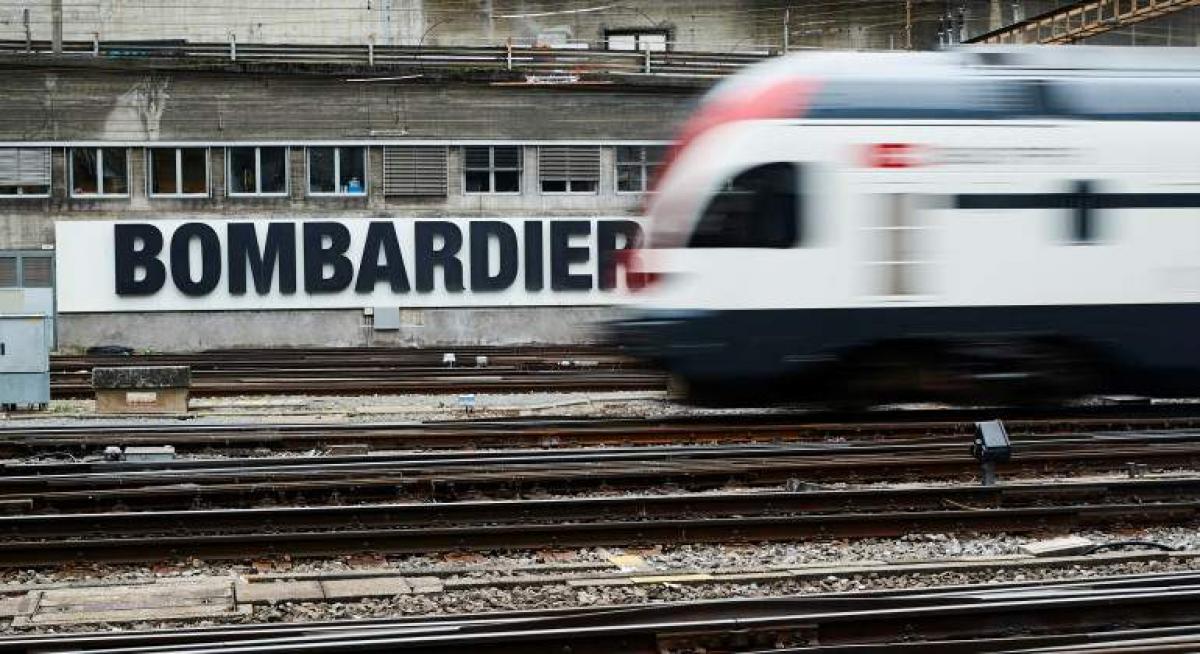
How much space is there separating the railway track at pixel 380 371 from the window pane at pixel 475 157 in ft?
16.1

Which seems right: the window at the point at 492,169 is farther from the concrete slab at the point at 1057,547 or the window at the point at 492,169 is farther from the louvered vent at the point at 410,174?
the concrete slab at the point at 1057,547

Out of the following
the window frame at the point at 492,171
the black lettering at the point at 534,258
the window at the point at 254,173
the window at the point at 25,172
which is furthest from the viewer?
the window frame at the point at 492,171

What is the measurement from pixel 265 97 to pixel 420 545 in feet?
92.8

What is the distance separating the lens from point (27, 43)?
125ft

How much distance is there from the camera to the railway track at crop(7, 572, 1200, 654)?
24.1 ft

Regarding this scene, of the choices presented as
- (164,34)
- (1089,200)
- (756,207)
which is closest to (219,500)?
(756,207)

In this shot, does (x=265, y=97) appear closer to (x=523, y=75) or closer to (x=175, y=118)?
(x=175, y=118)

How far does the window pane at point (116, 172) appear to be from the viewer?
3691 centimetres

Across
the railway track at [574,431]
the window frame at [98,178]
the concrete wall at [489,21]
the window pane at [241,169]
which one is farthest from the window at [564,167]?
the railway track at [574,431]

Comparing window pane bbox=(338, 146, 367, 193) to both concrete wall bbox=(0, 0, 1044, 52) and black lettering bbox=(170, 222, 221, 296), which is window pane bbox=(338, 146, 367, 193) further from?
concrete wall bbox=(0, 0, 1044, 52)

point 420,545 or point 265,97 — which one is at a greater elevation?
point 265,97

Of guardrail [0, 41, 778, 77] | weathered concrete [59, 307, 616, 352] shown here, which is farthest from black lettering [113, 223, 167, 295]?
guardrail [0, 41, 778, 77]

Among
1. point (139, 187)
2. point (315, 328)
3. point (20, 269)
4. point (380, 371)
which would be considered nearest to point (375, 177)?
point (315, 328)

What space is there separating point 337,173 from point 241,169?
2132 millimetres
